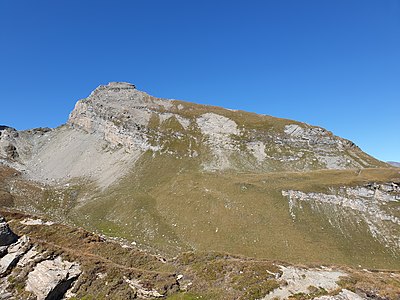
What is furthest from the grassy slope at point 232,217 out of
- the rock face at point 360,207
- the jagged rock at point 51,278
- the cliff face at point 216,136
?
the jagged rock at point 51,278

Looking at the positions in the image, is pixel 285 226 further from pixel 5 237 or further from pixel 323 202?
pixel 5 237

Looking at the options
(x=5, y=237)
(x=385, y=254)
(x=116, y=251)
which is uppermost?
(x=5, y=237)

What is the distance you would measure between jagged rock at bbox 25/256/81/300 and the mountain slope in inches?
1261

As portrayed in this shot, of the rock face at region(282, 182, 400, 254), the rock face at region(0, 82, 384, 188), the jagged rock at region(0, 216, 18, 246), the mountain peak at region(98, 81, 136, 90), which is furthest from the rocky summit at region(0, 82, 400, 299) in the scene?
the rock face at region(0, 82, 384, 188)

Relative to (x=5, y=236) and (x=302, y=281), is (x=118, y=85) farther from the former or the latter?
(x=302, y=281)

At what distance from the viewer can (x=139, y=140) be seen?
119m

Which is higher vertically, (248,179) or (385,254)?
(248,179)

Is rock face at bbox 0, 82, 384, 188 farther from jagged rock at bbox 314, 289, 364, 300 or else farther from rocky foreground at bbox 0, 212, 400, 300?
jagged rock at bbox 314, 289, 364, 300

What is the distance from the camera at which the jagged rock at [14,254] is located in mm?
23266

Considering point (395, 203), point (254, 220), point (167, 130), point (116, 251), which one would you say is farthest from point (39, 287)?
point (167, 130)

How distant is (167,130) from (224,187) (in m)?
55.9

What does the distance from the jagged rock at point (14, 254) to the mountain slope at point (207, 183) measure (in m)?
31.2

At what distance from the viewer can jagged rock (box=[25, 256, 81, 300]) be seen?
2120 centimetres

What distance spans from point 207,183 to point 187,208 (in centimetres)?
1241
